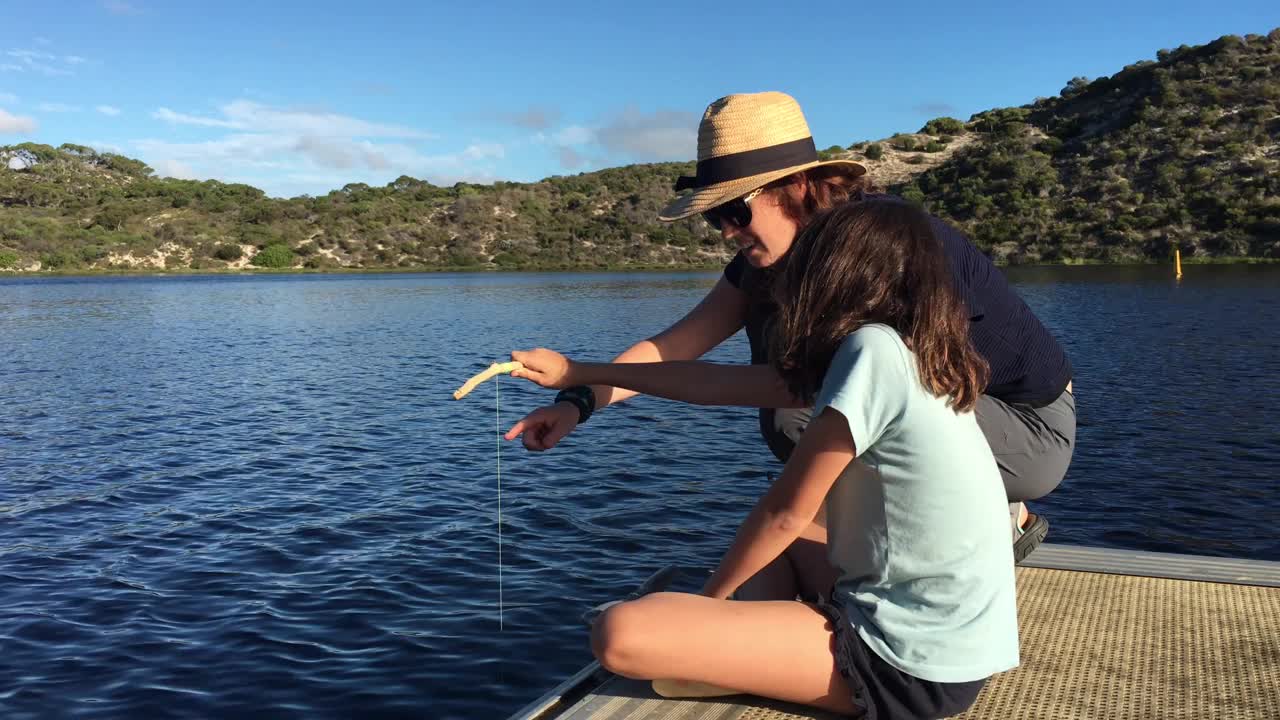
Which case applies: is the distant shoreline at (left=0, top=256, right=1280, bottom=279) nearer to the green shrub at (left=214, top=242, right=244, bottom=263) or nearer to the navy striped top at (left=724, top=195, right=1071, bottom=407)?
the green shrub at (left=214, top=242, right=244, bottom=263)

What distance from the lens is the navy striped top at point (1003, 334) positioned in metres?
2.69

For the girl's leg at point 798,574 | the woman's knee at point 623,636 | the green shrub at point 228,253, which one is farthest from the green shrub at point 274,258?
the woman's knee at point 623,636

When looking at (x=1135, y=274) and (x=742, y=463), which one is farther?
(x=1135, y=274)

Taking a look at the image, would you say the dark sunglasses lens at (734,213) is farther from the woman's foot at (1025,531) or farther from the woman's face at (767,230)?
the woman's foot at (1025,531)

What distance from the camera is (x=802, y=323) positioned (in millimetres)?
2285

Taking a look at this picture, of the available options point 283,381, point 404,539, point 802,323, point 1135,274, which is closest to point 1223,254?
point 1135,274

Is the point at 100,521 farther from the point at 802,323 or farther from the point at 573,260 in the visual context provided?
the point at 573,260

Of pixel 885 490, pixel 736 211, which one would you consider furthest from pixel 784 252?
pixel 885 490

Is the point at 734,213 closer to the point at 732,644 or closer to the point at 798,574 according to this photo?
the point at 798,574

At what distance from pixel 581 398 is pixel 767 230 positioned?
2.52 ft

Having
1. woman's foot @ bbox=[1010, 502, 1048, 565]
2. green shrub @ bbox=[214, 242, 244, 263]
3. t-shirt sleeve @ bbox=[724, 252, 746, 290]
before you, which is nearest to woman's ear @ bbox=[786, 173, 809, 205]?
t-shirt sleeve @ bbox=[724, 252, 746, 290]

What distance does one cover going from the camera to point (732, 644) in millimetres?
2406

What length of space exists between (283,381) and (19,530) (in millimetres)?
9521

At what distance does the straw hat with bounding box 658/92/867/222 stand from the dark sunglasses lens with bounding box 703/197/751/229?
0.13ft
